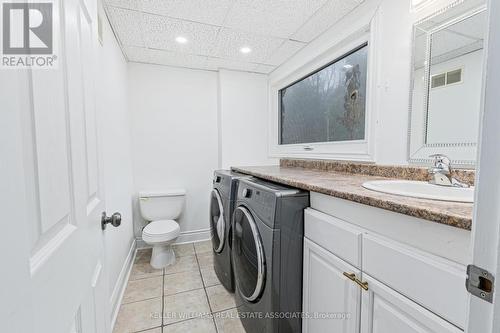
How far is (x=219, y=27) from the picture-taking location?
1857 millimetres

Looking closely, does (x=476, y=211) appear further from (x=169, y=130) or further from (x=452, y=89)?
(x=169, y=130)

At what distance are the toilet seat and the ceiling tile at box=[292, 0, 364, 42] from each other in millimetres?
2158

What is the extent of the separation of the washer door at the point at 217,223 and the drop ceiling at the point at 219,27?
4.60ft

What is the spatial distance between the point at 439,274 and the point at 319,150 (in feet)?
5.13

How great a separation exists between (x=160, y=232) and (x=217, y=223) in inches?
24.8

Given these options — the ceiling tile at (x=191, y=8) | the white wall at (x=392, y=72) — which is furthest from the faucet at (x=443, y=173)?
the ceiling tile at (x=191, y=8)

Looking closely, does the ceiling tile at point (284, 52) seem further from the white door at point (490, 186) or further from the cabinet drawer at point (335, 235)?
the white door at point (490, 186)

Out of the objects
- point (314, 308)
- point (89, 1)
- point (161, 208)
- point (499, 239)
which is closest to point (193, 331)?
point (314, 308)

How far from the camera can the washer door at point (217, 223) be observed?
72.2 inches

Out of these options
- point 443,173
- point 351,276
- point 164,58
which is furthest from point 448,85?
point 164,58

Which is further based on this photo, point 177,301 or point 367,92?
point 177,301

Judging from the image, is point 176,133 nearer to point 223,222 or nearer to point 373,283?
point 223,222

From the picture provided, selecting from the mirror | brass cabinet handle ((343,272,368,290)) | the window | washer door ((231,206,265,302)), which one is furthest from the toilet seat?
the mirror

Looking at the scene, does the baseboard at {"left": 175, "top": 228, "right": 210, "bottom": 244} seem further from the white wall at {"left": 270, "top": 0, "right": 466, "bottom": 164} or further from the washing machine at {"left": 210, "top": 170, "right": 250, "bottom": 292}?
the white wall at {"left": 270, "top": 0, "right": 466, "bottom": 164}
